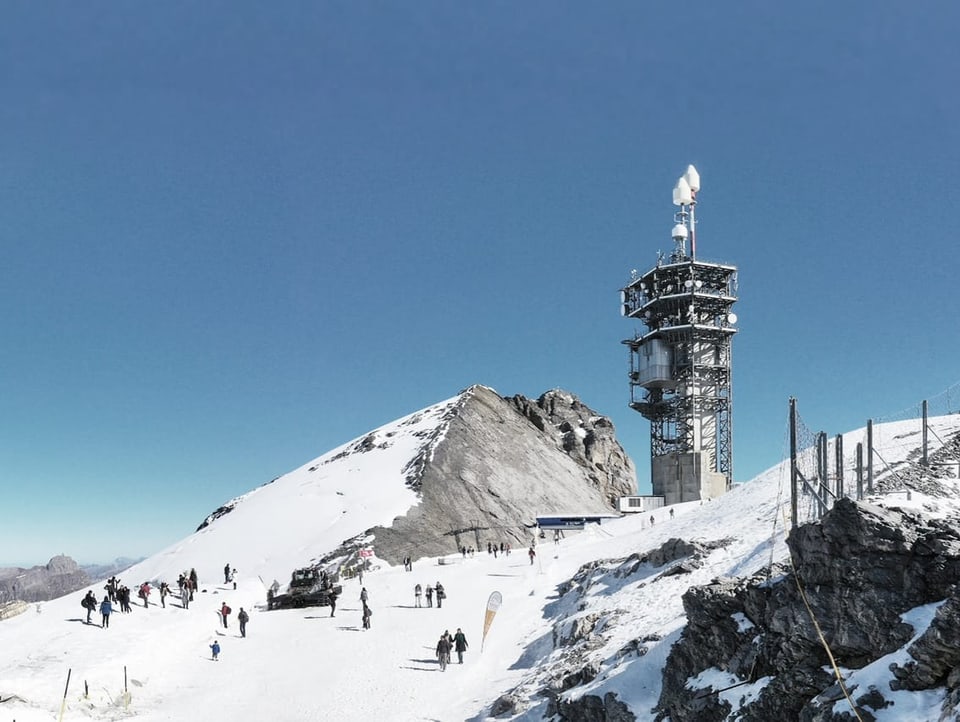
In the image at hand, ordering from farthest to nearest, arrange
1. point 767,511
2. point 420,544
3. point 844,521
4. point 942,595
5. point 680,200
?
point 680,200, point 420,544, point 767,511, point 844,521, point 942,595

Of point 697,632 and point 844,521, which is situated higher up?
point 844,521

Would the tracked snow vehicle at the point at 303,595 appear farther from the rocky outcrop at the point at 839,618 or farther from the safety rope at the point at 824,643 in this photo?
the safety rope at the point at 824,643

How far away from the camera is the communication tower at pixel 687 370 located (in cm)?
7600

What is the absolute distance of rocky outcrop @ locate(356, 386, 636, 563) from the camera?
6184 cm

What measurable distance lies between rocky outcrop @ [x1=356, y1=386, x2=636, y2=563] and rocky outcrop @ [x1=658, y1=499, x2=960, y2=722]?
136ft

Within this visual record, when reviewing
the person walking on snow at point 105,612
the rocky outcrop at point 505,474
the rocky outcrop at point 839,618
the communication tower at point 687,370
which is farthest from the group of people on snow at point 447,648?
the communication tower at point 687,370

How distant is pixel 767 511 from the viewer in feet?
104

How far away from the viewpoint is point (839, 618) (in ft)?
46.7

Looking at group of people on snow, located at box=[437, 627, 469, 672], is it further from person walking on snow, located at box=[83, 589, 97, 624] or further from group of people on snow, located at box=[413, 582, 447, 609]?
person walking on snow, located at box=[83, 589, 97, 624]

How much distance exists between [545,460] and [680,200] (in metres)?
31.7

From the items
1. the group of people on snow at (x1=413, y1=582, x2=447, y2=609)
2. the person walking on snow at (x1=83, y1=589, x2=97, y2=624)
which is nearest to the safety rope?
the group of people on snow at (x1=413, y1=582, x2=447, y2=609)

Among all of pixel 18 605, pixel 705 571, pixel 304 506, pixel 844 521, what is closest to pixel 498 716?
pixel 705 571

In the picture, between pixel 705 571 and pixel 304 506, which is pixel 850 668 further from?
pixel 304 506

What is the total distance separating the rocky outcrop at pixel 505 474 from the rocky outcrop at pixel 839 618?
41536 millimetres
